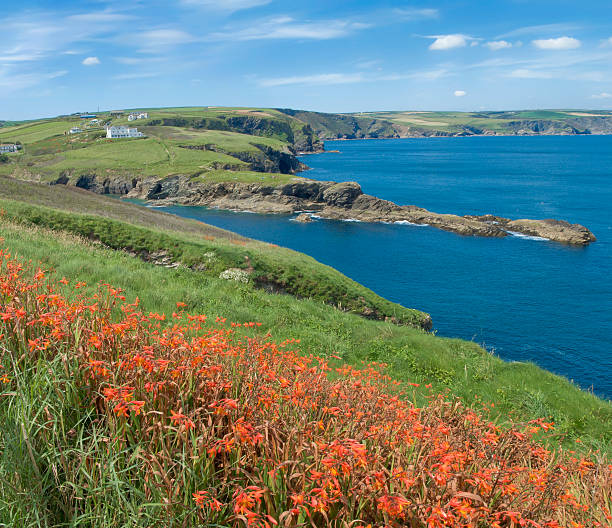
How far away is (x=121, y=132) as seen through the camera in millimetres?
165625

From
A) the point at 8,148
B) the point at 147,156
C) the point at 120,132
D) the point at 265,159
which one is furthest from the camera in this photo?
the point at 120,132

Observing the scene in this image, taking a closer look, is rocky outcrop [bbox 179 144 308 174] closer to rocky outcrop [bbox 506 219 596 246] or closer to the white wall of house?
the white wall of house

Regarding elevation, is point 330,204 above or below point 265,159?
below

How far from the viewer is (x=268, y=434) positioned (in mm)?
3768

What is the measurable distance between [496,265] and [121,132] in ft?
512

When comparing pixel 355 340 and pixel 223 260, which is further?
pixel 223 260

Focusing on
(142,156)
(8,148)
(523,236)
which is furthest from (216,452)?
(8,148)

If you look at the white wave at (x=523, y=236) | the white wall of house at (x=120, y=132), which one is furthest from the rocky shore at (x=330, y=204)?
the white wall of house at (x=120, y=132)

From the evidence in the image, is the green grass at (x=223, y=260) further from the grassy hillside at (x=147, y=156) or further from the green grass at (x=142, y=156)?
the green grass at (x=142, y=156)

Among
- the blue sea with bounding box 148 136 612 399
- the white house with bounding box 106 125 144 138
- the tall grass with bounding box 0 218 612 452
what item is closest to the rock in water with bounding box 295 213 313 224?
the blue sea with bounding box 148 136 612 399

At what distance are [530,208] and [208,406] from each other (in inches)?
3807

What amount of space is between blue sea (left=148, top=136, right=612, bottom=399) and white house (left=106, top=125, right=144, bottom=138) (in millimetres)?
88495

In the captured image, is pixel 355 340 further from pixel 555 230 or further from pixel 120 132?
pixel 120 132

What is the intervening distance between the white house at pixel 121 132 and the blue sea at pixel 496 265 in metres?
88.5
